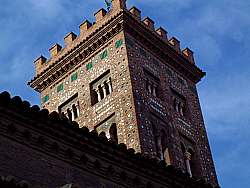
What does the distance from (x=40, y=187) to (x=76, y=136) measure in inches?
47.5

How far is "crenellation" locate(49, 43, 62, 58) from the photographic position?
25944 millimetres

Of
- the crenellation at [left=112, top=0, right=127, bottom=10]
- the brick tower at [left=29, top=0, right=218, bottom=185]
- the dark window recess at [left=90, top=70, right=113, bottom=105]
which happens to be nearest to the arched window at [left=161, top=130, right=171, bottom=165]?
the brick tower at [left=29, top=0, right=218, bottom=185]

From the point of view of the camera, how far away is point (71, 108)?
2419 centimetres

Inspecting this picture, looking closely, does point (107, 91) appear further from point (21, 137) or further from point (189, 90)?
point (21, 137)

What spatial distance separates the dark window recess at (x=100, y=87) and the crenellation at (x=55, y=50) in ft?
9.60

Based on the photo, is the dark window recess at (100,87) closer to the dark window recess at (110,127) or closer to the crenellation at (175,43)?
the dark window recess at (110,127)

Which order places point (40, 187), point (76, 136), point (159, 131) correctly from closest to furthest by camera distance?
point (40, 187), point (76, 136), point (159, 131)

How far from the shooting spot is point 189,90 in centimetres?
2556

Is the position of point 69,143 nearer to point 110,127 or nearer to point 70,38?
point 110,127

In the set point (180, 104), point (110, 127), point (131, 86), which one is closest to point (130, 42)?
point (131, 86)

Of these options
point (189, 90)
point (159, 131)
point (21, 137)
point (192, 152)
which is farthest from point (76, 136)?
point (189, 90)

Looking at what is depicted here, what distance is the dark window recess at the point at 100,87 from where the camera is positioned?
23055mm

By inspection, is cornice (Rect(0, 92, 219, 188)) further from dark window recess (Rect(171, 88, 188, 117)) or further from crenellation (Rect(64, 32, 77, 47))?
crenellation (Rect(64, 32, 77, 47))

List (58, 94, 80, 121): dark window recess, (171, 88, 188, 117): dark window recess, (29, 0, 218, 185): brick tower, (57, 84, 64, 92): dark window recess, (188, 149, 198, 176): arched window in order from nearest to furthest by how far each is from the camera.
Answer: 1. (29, 0, 218, 185): brick tower
2. (188, 149, 198, 176): arched window
3. (58, 94, 80, 121): dark window recess
4. (171, 88, 188, 117): dark window recess
5. (57, 84, 64, 92): dark window recess
